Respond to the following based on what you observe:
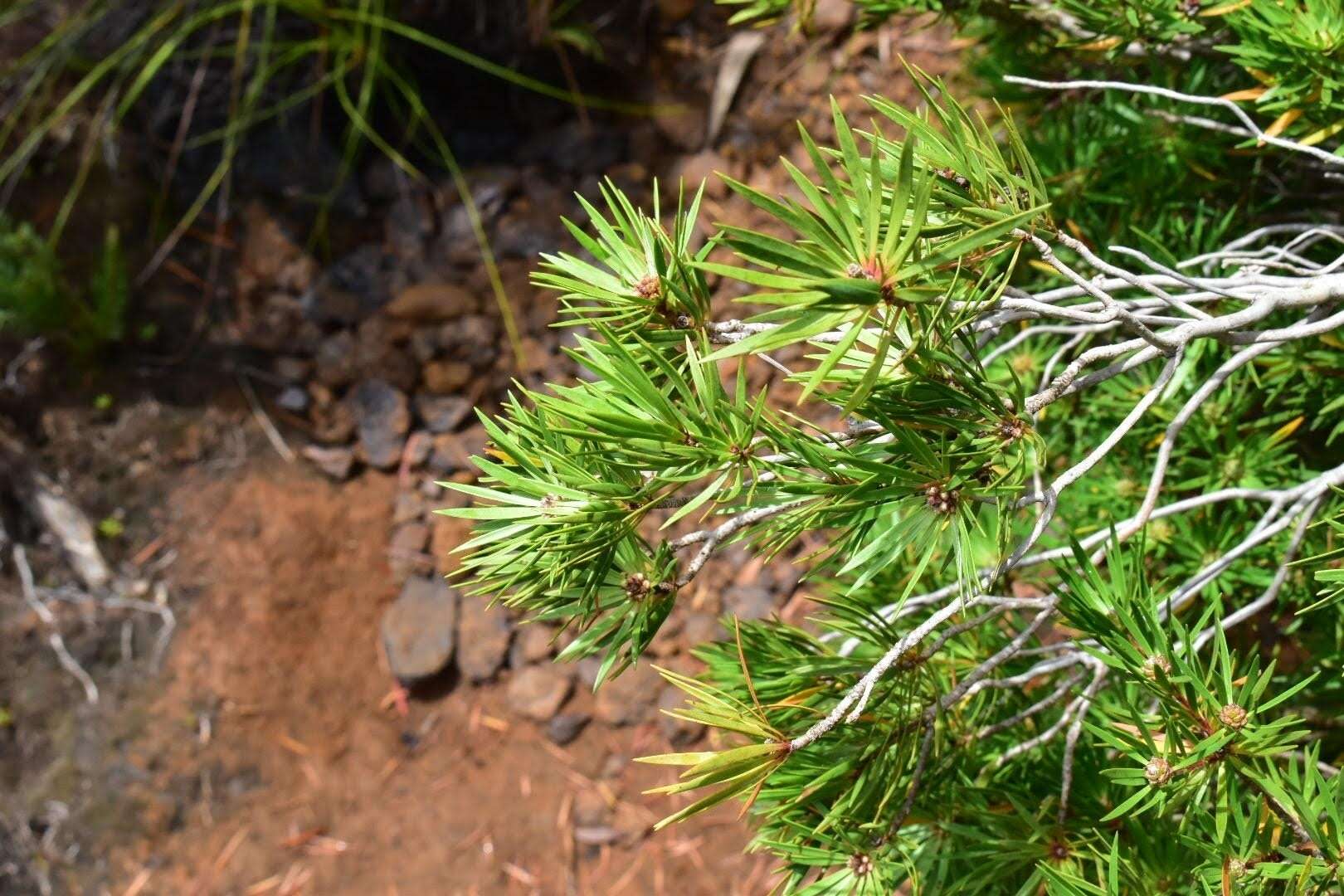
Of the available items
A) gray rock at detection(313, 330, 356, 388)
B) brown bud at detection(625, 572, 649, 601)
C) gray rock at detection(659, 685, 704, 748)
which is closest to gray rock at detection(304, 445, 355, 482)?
gray rock at detection(313, 330, 356, 388)

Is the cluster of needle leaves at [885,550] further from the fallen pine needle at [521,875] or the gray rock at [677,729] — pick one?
the fallen pine needle at [521,875]

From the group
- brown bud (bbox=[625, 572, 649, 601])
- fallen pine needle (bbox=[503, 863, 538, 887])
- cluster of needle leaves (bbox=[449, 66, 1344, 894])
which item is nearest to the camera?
cluster of needle leaves (bbox=[449, 66, 1344, 894])

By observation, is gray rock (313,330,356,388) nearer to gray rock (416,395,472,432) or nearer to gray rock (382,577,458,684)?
gray rock (416,395,472,432)

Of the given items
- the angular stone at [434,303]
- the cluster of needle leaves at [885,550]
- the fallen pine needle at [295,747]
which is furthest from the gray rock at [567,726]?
the cluster of needle leaves at [885,550]

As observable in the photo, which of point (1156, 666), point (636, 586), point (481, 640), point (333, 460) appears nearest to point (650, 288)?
point (636, 586)

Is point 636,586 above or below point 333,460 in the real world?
above

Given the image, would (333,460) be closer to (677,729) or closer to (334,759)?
(334,759)
